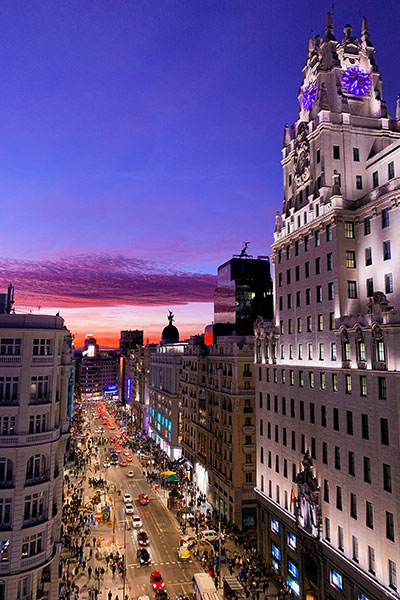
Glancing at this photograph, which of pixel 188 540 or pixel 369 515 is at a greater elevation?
pixel 369 515

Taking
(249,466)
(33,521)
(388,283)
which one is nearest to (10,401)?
(33,521)

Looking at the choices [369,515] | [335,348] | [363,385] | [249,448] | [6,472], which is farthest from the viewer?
[249,448]

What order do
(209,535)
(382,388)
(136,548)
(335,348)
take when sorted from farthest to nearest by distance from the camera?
(209,535)
(136,548)
(335,348)
(382,388)


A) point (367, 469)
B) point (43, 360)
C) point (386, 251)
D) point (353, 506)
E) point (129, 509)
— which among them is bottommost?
point (129, 509)

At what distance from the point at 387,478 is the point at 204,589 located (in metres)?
21.8

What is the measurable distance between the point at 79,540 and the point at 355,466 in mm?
45324

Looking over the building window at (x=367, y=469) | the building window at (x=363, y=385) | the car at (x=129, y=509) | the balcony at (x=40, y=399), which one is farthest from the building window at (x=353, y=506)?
the car at (x=129, y=509)

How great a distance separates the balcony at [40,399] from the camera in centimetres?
4272

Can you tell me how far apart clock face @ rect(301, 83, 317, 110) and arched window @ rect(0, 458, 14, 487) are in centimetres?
5466

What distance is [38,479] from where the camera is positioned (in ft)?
137

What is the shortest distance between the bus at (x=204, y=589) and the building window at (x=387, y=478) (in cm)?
2010

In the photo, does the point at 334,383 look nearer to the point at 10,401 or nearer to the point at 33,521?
the point at 33,521

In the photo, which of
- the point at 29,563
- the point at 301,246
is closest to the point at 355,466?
the point at 301,246

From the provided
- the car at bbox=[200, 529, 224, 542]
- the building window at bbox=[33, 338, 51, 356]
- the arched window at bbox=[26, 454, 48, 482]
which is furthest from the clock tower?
the car at bbox=[200, 529, 224, 542]
